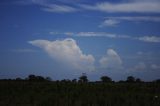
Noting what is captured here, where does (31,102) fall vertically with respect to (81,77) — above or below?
below

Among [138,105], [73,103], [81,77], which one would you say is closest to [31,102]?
[73,103]

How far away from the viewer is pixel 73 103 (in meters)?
28.0

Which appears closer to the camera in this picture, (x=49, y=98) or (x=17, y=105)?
(x=17, y=105)

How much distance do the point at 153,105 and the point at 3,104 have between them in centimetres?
1125

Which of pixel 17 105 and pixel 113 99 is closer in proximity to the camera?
pixel 17 105

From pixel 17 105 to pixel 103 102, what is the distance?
6649mm

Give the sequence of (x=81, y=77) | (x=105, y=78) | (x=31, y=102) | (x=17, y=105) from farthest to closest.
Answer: (x=105, y=78)
(x=81, y=77)
(x=31, y=102)
(x=17, y=105)

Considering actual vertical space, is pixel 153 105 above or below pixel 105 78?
below

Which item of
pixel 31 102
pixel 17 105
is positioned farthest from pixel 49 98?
pixel 17 105

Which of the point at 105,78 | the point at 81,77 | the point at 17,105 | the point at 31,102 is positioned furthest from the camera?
the point at 105,78

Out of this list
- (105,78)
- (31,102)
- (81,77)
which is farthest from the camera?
(105,78)

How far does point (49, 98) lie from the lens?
30922 mm

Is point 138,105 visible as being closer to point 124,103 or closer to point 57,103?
point 124,103

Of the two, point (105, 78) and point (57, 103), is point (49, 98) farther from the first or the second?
point (105, 78)
